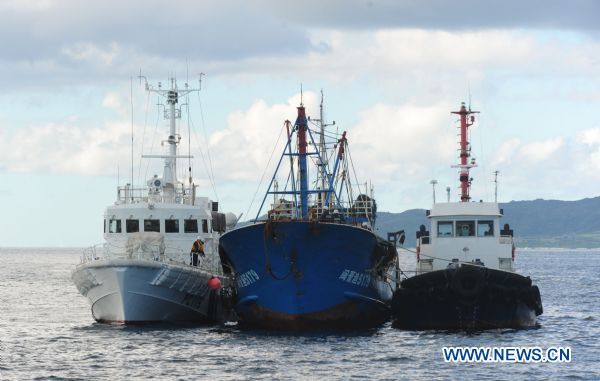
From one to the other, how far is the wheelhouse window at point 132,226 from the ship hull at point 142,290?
11.1ft

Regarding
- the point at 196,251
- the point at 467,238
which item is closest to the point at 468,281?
the point at 467,238

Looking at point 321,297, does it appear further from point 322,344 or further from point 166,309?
point 166,309

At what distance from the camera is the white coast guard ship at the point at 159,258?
51.3m

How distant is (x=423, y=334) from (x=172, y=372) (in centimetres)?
1354

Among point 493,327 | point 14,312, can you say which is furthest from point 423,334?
point 14,312

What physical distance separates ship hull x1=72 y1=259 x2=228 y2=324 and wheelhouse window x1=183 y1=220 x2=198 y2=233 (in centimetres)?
302

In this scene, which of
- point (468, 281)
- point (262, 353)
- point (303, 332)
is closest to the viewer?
point (262, 353)

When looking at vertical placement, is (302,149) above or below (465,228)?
above

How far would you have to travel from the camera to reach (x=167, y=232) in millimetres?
56094

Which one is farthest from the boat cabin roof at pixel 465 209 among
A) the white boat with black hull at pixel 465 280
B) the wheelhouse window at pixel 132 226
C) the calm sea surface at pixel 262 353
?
the wheelhouse window at pixel 132 226

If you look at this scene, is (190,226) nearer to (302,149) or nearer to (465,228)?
(302,149)

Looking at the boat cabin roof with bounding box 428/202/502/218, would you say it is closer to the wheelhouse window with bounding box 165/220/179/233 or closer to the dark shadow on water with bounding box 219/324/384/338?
the dark shadow on water with bounding box 219/324/384/338

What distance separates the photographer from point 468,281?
49.2 meters

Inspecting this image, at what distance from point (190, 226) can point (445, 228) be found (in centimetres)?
1165
